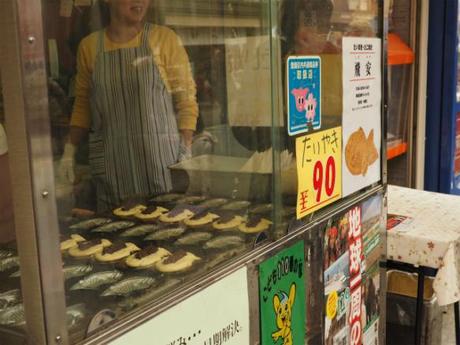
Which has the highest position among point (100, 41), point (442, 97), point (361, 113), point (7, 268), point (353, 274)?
point (100, 41)

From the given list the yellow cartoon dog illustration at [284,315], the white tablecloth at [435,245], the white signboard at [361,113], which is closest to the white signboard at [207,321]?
the yellow cartoon dog illustration at [284,315]

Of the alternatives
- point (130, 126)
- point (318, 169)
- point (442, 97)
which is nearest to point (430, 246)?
point (318, 169)

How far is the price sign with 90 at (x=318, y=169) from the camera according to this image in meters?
1.63

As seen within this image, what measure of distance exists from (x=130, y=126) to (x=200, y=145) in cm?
23

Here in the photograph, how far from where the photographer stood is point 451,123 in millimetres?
4098

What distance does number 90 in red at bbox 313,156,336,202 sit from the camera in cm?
171

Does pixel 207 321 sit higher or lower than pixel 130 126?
lower

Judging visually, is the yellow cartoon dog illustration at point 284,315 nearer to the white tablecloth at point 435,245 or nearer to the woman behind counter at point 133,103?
the woman behind counter at point 133,103

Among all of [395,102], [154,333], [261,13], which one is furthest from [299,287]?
[395,102]

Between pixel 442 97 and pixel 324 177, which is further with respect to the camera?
pixel 442 97

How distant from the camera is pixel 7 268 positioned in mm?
1218

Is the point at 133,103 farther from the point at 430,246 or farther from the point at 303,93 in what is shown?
the point at 430,246

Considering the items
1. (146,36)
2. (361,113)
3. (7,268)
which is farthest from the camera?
(361,113)

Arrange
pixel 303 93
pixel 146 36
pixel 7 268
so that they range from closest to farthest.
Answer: pixel 7 268
pixel 303 93
pixel 146 36
